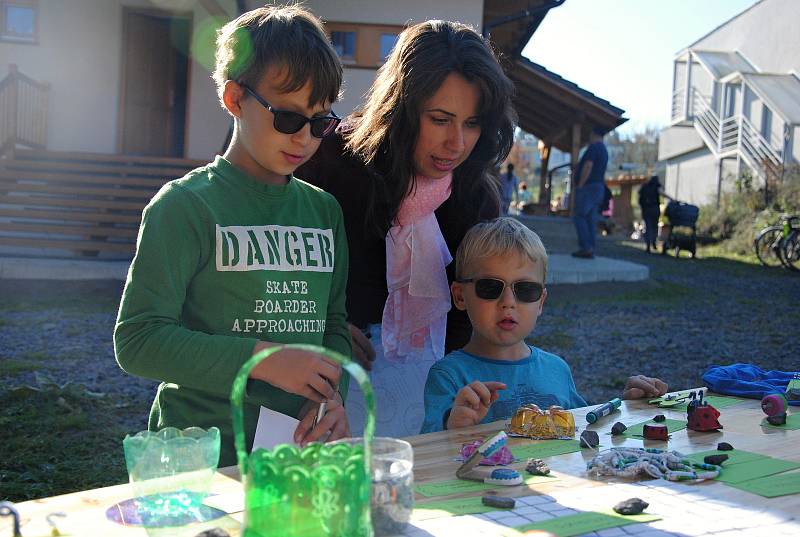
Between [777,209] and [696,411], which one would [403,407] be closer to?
[696,411]

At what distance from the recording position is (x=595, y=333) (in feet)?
28.7

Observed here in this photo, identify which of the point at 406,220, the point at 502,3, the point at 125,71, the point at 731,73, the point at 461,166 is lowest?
the point at 406,220

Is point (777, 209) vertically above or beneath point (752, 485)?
above

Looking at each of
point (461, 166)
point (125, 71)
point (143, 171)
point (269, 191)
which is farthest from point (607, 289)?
point (269, 191)

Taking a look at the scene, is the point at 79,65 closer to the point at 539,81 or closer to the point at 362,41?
the point at 362,41

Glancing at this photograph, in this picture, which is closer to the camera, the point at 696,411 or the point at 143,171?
the point at 696,411

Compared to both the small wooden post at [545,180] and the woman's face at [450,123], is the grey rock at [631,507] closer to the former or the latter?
the woman's face at [450,123]

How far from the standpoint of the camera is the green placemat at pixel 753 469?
1701 mm

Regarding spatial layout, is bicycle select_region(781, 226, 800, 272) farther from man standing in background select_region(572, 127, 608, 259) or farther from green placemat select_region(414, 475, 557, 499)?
green placemat select_region(414, 475, 557, 499)

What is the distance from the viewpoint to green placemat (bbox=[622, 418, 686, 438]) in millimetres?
2096

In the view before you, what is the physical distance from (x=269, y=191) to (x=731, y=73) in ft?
108

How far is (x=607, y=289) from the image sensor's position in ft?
39.6

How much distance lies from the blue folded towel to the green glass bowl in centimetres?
181

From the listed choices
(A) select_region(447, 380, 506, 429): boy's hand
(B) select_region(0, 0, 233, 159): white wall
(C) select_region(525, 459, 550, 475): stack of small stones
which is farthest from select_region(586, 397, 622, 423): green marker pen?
(B) select_region(0, 0, 233, 159): white wall
